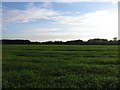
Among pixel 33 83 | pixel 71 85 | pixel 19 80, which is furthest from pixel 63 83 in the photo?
pixel 19 80

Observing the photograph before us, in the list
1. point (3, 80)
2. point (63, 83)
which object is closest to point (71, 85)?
point (63, 83)

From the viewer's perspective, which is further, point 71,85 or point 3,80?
point 3,80

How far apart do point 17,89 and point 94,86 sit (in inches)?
175

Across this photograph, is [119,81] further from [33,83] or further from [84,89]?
[33,83]

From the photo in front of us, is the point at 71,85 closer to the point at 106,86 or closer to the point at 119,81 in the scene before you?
the point at 106,86

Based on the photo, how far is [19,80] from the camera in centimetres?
1808

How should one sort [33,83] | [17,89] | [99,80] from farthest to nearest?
[99,80]
[33,83]
[17,89]

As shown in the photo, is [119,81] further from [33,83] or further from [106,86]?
[33,83]

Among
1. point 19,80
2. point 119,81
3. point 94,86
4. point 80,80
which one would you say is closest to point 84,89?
point 94,86

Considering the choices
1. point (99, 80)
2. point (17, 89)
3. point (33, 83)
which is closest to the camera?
point (17, 89)

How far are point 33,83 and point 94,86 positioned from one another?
12.1 ft

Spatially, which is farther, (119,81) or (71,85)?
(119,81)

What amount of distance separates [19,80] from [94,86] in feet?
16.0

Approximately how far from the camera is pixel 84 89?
1593cm
